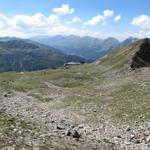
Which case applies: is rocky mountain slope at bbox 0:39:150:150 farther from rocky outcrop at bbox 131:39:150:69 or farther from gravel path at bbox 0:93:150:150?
rocky outcrop at bbox 131:39:150:69

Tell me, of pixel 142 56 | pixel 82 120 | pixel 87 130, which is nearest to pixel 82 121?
pixel 82 120

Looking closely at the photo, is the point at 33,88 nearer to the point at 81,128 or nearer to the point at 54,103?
the point at 54,103

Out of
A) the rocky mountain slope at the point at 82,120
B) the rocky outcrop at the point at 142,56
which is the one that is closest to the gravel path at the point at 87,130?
the rocky mountain slope at the point at 82,120

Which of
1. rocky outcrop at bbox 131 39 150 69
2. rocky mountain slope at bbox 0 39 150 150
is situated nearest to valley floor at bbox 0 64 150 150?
rocky mountain slope at bbox 0 39 150 150

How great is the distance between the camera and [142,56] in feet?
375

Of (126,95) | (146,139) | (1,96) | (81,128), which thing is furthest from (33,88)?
(146,139)

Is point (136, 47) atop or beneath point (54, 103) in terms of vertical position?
atop

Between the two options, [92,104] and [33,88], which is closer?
[92,104]

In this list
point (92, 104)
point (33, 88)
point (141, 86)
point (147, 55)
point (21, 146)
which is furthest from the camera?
point (147, 55)

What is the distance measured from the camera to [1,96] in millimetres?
55156

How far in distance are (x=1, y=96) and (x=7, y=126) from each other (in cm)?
2773

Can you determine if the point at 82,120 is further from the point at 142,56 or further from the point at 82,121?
the point at 142,56

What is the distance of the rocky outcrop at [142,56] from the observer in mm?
103238

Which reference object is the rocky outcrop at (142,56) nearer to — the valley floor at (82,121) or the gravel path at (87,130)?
the valley floor at (82,121)
